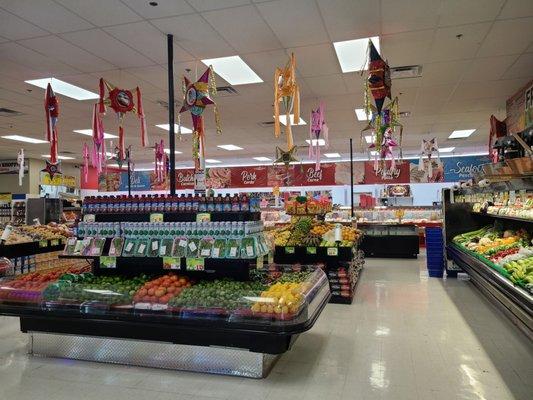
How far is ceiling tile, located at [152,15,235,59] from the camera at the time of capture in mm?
4977

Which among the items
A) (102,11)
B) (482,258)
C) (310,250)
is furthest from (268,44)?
(482,258)

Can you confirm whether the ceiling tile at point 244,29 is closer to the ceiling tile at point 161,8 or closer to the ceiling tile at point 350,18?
the ceiling tile at point 161,8

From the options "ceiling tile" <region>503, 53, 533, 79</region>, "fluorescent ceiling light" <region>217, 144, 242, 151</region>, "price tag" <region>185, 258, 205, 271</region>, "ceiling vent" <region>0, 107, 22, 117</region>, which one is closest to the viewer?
"price tag" <region>185, 258, 205, 271</region>

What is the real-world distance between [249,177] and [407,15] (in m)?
11.6

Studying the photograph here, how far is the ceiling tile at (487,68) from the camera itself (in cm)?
638

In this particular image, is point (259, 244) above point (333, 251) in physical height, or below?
above

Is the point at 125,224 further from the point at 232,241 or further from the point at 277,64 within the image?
the point at 277,64

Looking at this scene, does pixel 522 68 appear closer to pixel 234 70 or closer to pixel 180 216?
pixel 234 70

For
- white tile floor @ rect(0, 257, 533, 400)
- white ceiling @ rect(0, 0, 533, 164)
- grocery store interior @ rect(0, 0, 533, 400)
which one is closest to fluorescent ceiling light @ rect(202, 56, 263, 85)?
grocery store interior @ rect(0, 0, 533, 400)

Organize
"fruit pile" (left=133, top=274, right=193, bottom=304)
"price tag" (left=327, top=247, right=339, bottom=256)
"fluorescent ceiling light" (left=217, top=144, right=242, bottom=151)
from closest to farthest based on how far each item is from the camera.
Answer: "fruit pile" (left=133, top=274, right=193, bottom=304) → "price tag" (left=327, top=247, right=339, bottom=256) → "fluorescent ceiling light" (left=217, top=144, right=242, bottom=151)

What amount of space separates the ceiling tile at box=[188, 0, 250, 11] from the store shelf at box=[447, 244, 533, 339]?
4.07 m

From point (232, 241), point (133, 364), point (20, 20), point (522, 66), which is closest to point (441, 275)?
point (522, 66)

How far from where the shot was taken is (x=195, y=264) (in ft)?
13.2

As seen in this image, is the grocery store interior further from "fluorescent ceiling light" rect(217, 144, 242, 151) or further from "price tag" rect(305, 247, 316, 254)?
"fluorescent ceiling light" rect(217, 144, 242, 151)
